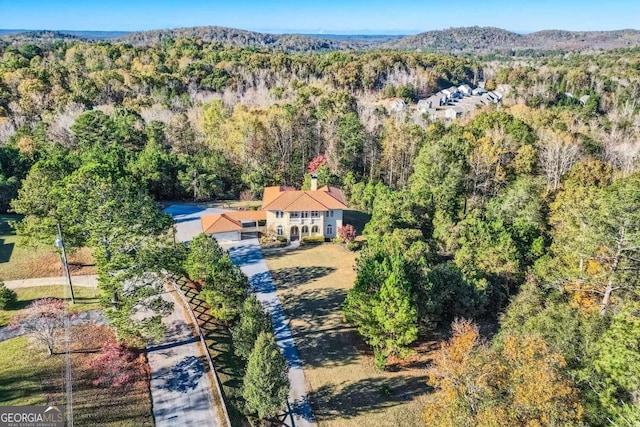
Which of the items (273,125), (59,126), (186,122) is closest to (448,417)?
(273,125)

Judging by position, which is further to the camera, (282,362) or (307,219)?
(307,219)

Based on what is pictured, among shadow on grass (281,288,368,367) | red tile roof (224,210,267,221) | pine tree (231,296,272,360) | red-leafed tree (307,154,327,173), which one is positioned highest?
red-leafed tree (307,154,327,173)

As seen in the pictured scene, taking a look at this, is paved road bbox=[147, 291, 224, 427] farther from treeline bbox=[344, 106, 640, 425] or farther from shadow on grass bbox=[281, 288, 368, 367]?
treeline bbox=[344, 106, 640, 425]

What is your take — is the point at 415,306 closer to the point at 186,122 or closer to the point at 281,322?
the point at 281,322

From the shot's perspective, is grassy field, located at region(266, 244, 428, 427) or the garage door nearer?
grassy field, located at region(266, 244, 428, 427)

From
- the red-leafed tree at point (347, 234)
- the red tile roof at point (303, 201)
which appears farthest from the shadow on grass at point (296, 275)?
the red tile roof at point (303, 201)

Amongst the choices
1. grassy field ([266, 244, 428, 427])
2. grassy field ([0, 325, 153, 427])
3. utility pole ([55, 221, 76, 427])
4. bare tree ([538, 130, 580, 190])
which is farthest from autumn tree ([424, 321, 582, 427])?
bare tree ([538, 130, 580, 190])
